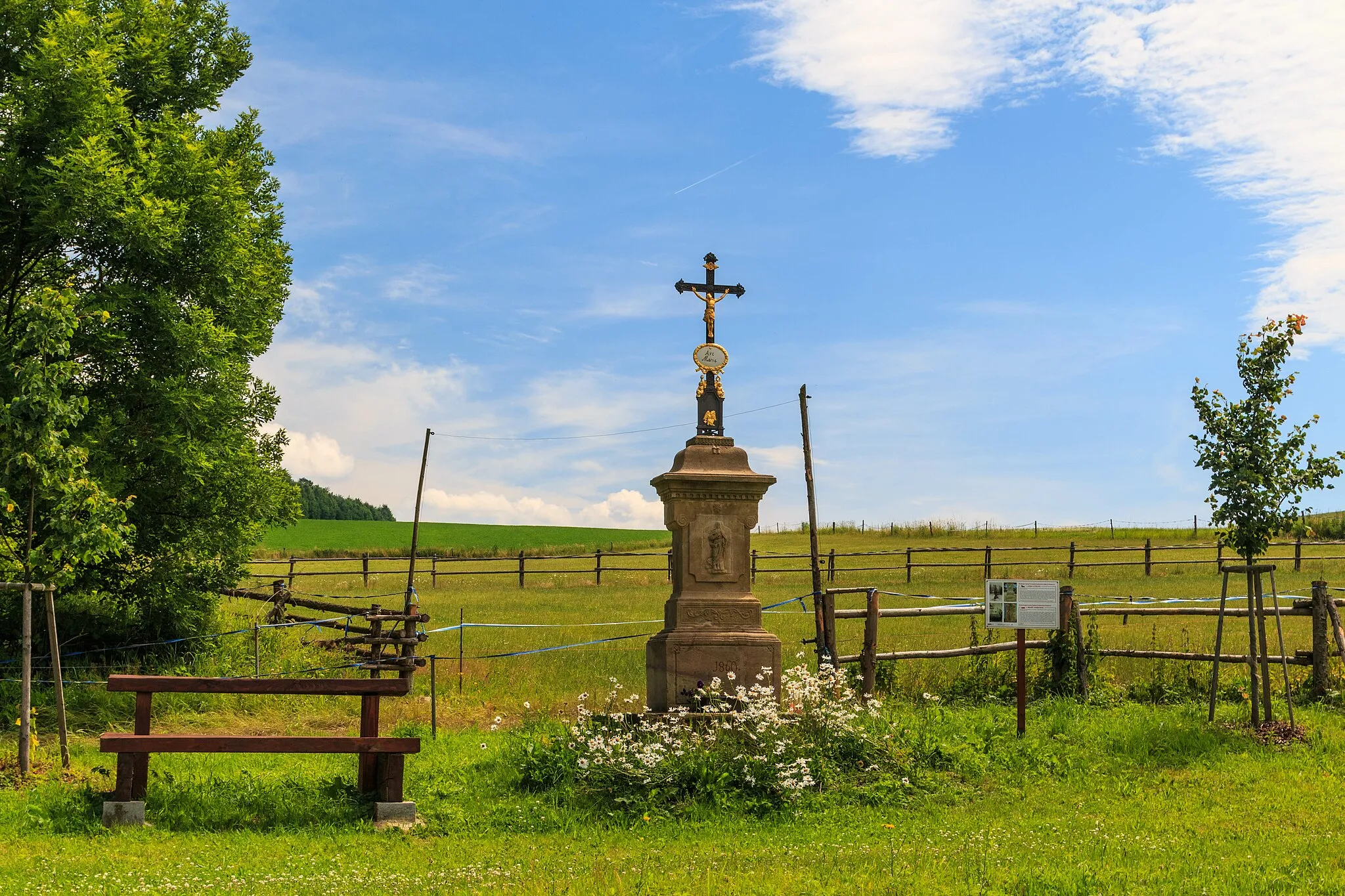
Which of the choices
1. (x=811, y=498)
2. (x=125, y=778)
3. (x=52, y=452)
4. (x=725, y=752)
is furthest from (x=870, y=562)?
(x=125, y=778)

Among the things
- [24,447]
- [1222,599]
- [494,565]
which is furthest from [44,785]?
→ [494,565]

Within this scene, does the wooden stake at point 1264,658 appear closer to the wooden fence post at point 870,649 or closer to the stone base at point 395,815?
the wooden fence post at point 870,649

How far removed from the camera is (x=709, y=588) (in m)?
11.3

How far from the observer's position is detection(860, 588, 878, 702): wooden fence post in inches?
516

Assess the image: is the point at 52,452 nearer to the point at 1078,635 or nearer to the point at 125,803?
the point at 125,803

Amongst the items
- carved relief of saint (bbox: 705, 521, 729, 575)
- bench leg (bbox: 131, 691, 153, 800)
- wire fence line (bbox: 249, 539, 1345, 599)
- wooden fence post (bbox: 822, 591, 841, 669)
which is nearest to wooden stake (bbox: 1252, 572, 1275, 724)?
wooden fence post (bbox: 822, 591, 841, 669)

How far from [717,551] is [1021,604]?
3303 millimetres

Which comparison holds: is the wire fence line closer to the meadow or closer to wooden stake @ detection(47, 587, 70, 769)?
the meadow

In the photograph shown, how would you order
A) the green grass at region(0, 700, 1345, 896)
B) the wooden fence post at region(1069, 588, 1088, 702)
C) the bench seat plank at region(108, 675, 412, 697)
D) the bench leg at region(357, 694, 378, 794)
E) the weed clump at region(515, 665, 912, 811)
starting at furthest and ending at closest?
the wooden fence post at region(1069, 588, 1088, 702), the weed clump at region(515, 665, 912, 811), the bench leg at region(357, 694, 378, 794), the bench seat plank at region(108, 675, 412, 697), the green grass at region(0, 700, 1345, 896)

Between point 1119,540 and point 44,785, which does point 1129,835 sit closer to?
point 44,785

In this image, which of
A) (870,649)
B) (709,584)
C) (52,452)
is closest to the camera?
(52,452)

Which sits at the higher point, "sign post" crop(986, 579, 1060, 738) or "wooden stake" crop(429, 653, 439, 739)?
"sign post" crop(986, 579, 1060, 738)

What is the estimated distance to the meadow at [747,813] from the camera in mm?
6797

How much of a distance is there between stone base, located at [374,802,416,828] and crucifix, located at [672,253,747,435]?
16.6 ft
